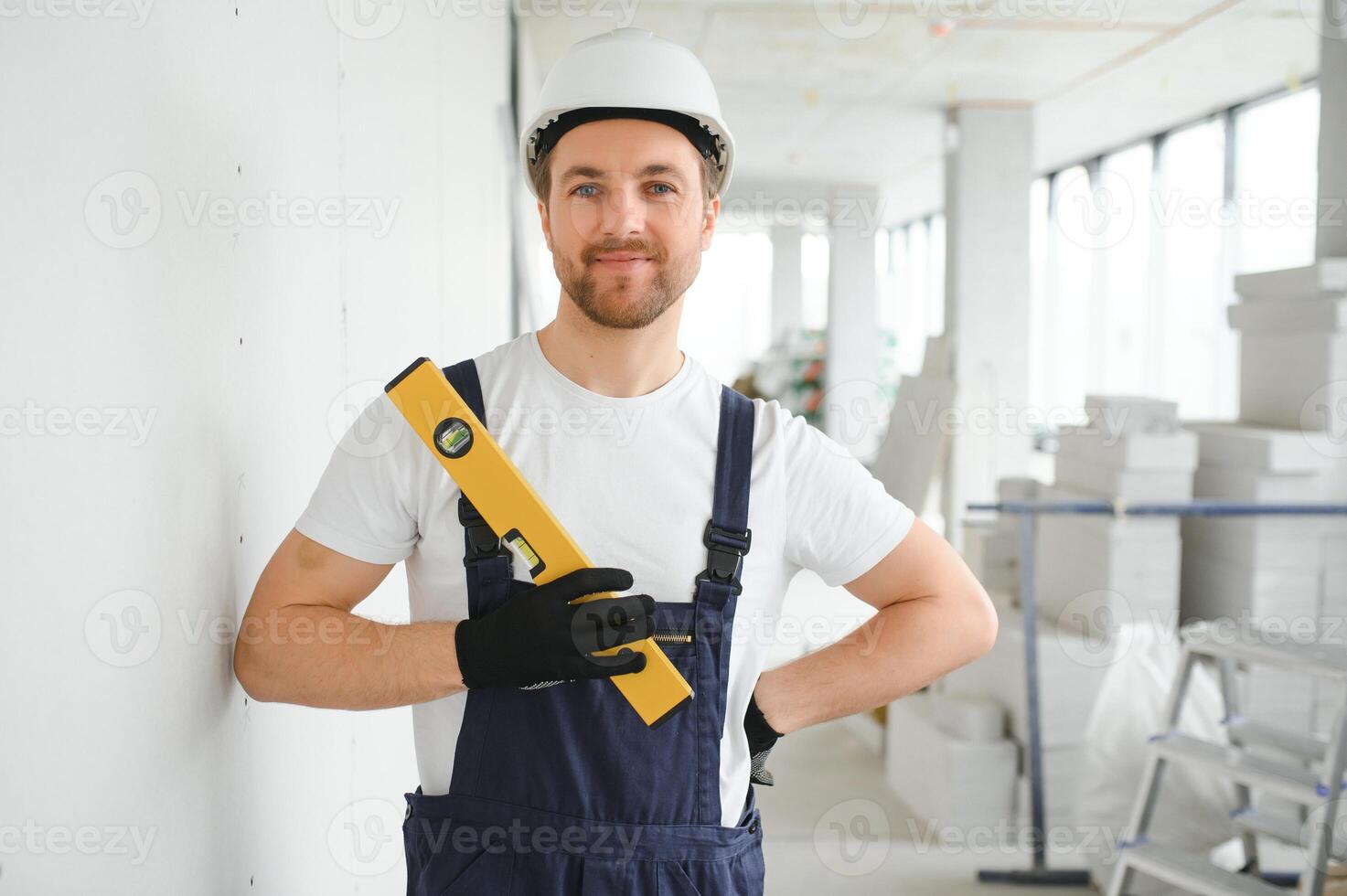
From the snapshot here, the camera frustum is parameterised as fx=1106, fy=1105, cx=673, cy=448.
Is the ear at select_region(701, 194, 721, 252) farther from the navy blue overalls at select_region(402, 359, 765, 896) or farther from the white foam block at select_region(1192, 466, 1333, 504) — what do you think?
the white foam block at select_region(1192, 466, 1333, 504)

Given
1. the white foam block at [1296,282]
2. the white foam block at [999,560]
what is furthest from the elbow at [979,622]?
the white foam block at [999,560]

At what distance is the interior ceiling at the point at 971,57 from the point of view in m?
5.33

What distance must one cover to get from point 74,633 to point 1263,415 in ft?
13.2

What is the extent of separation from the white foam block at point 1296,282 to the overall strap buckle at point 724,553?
3.11 meters

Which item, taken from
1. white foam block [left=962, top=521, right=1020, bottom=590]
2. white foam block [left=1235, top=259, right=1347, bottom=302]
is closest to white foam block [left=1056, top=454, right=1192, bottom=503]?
white foam block [left=962, top=521, right=1020, bottom=590]

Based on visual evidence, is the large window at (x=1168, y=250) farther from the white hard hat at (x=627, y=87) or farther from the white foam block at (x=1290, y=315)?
the white hard hat at (x=627, y=87)

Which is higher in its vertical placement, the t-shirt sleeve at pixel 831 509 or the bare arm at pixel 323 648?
the t-shirt sleeve at pixel 831 509

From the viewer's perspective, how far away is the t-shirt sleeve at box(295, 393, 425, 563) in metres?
1.07

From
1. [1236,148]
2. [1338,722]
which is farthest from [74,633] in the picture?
[1236,148]

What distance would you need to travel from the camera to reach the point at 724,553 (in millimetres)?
1134

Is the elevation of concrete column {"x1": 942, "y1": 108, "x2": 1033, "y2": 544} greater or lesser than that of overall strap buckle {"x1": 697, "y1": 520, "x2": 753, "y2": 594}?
greater

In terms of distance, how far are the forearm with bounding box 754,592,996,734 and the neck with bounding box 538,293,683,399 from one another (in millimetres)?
371

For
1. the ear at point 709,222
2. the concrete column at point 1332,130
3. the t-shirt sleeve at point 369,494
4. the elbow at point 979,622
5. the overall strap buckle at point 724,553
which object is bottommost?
the elbow at point 979,622

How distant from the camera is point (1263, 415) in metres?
3.88
